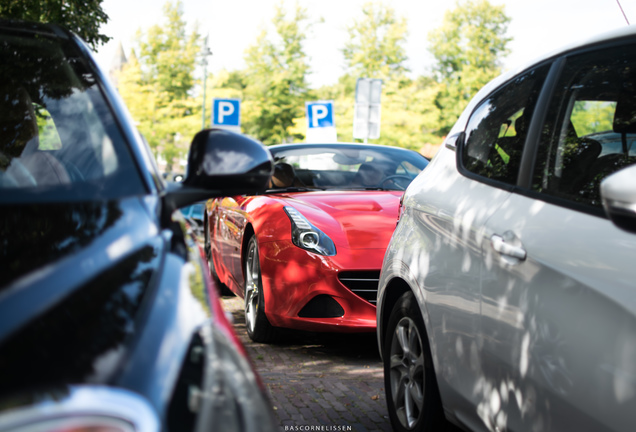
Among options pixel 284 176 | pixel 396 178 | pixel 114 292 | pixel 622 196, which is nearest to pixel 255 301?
pixel 284 176

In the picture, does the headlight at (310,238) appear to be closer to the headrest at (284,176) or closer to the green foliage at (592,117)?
the headrest at (284,176)

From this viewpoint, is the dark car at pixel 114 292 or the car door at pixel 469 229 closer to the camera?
the dark car at pixel 114 292

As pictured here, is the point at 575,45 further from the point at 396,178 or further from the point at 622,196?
the point at 396,178

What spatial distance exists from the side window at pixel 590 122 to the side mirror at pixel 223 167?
0.99 meters

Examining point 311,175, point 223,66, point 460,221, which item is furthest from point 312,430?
point 223,66

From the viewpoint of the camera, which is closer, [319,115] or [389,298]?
[389,298]

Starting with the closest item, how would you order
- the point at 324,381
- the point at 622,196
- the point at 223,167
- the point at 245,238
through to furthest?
the point at 622,196
the point at 223,167
the point at 324,381
the point at 245,238

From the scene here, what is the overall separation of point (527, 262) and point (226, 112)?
14780 millimetres

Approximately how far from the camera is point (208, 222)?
8.77 metres

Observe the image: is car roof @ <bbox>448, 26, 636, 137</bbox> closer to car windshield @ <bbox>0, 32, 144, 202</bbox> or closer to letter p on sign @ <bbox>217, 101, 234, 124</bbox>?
car windshield @ <bbox>0, 32, 144, 202</bbox>

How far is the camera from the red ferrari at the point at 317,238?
5211 millimetres

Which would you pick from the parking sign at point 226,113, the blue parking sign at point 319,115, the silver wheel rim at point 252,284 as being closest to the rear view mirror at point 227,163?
the silver wheel rim at point 252,284

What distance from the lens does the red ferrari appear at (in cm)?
521

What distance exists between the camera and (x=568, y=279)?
6.64ft
